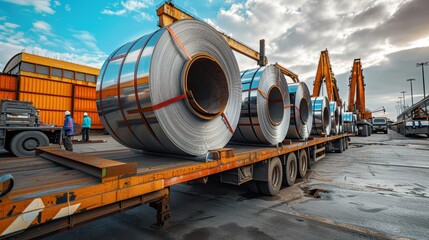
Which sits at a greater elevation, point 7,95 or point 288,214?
point 7,95

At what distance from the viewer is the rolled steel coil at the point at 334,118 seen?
1048cm

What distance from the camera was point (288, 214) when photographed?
11.8 feet

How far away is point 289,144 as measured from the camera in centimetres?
533

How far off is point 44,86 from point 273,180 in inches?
686

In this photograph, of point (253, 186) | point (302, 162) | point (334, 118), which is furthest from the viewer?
Answer: point (334, 118)

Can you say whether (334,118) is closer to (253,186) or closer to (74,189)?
(253,186)

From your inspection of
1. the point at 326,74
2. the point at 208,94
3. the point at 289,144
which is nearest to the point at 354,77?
the point at 326,74

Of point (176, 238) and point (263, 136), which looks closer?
point (176, 238)

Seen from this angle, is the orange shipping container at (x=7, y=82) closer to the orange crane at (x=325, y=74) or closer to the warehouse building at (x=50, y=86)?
the warehouse building at (x=50, y=86)

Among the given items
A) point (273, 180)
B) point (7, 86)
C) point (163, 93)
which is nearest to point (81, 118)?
point (7, 86)

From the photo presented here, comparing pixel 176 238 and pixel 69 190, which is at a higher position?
pixel 69 190

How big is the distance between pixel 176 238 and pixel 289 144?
345 cm

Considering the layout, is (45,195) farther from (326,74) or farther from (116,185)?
(326,74)

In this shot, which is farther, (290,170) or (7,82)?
(7,82)
